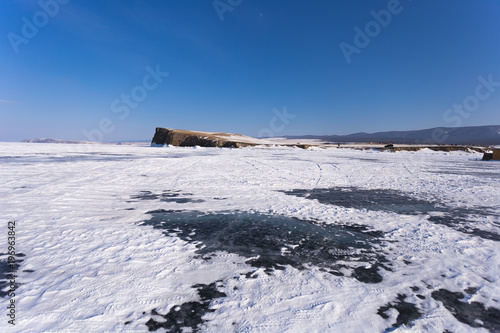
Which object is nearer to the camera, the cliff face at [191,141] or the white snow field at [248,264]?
the white snow field at [248,264]

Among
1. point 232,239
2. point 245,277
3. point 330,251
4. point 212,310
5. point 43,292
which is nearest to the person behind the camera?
point 212,310

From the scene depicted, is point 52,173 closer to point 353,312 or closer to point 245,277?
point 245,277

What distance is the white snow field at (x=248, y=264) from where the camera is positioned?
7.26 ft

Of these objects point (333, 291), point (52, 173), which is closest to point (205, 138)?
point (52, 173)

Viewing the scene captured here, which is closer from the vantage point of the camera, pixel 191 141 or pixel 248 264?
pixel 248 264

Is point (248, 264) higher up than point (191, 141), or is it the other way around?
point (191, 141)

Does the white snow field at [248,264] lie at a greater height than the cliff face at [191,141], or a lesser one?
lesser

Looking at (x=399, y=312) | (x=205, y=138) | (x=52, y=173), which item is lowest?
(x=399, y=312)

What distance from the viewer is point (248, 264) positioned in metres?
3.16

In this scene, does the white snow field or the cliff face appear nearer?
the white snow field

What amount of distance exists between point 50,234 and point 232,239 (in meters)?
2.96

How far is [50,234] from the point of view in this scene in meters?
3.96

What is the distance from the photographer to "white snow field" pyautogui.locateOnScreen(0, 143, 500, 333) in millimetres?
2213

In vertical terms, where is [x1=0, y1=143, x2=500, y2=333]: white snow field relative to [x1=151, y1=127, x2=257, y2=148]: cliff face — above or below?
below
